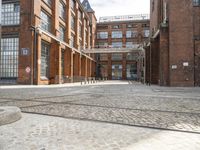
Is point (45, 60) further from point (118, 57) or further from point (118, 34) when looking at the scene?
point (118, 34)

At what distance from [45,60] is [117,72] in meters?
29.7

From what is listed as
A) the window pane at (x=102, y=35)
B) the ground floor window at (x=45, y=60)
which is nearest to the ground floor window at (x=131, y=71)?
the window pane at (x=102, y=35)

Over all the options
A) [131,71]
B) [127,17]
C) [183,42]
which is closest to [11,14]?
[183,42]

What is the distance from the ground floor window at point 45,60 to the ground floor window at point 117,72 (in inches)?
1124

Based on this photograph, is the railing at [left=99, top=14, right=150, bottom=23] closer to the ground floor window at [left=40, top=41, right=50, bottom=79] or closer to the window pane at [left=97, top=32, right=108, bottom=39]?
the window pane at [left=97, top=32, right=108, bottom=39]

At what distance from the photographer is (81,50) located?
38406 mm

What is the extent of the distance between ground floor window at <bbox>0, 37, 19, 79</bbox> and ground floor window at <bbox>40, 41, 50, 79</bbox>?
2946 mm

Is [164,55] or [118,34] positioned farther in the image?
[118,34]

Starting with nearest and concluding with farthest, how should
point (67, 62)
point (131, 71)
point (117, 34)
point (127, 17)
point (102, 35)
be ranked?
point (67, 62) < point (131, 71) < point (117, 34) < point (102, 35) < point (127, 17)

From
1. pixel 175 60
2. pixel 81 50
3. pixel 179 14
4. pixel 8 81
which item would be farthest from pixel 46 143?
pixel 81 50

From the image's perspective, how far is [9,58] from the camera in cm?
2236

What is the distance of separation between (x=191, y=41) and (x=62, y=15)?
1944cm

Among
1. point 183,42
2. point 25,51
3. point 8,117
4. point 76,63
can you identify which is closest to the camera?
point 8,117

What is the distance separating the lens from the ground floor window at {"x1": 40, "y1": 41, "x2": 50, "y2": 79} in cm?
2389
